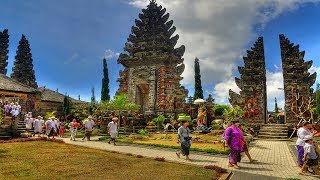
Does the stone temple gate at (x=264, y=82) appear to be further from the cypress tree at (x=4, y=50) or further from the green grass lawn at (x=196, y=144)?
the cypress tree at (x=4, y=50)

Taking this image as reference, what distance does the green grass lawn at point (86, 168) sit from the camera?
396 inches

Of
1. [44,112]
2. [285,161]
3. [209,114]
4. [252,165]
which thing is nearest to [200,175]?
[252,165]

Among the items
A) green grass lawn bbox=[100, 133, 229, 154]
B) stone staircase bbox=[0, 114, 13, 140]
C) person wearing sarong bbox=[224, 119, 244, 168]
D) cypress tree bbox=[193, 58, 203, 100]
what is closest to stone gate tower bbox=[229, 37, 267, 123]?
green grass lawn bbox=[100, 133, 229, 154]

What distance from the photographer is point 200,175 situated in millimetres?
10477

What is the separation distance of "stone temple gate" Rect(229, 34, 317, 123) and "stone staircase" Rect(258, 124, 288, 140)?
2.29 metres

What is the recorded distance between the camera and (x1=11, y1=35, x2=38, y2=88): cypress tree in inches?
1994

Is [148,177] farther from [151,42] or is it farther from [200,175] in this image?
[151,42]

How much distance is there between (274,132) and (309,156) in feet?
55.0

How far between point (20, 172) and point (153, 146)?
387 inches

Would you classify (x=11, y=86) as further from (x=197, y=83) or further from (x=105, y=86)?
(x=197, y=83)

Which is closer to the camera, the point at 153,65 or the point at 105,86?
the point at 153,65

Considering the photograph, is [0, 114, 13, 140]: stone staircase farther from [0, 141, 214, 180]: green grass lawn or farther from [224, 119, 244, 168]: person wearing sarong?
[224, 119, 244, 168]: person wearing sarong

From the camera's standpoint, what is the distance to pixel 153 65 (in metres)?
37.0

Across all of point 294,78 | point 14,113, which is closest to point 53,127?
point 14,113
